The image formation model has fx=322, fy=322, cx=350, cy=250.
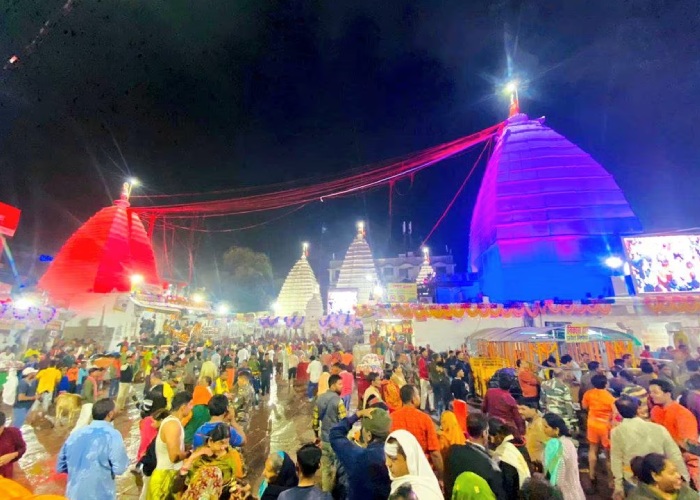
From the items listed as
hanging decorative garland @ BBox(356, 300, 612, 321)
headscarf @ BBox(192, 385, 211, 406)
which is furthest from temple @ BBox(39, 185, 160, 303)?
headscarf @ BBox(192, 385, 211, 406)

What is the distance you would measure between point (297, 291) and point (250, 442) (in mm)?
39403

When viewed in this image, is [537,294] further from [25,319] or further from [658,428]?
[25,319]

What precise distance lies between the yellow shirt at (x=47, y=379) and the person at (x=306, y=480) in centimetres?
953

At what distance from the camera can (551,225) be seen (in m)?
18.3

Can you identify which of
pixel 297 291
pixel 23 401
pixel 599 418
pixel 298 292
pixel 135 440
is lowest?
pixel 135 440

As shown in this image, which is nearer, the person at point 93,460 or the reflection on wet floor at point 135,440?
the person at point 93,460

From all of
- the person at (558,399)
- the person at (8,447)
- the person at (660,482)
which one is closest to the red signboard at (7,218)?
the person at (8,447)

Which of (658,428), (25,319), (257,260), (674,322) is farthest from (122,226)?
(674,322)

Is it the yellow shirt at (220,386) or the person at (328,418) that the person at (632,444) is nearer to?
the person at (328,418)

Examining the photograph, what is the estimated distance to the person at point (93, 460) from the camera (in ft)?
9.39

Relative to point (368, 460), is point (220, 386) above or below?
below

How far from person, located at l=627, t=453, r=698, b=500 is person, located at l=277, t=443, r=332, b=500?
7.20 ft

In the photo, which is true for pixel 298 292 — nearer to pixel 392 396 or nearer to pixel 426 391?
pixel 426 391

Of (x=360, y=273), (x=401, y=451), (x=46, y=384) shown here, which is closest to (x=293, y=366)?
(x=46, y=384)
